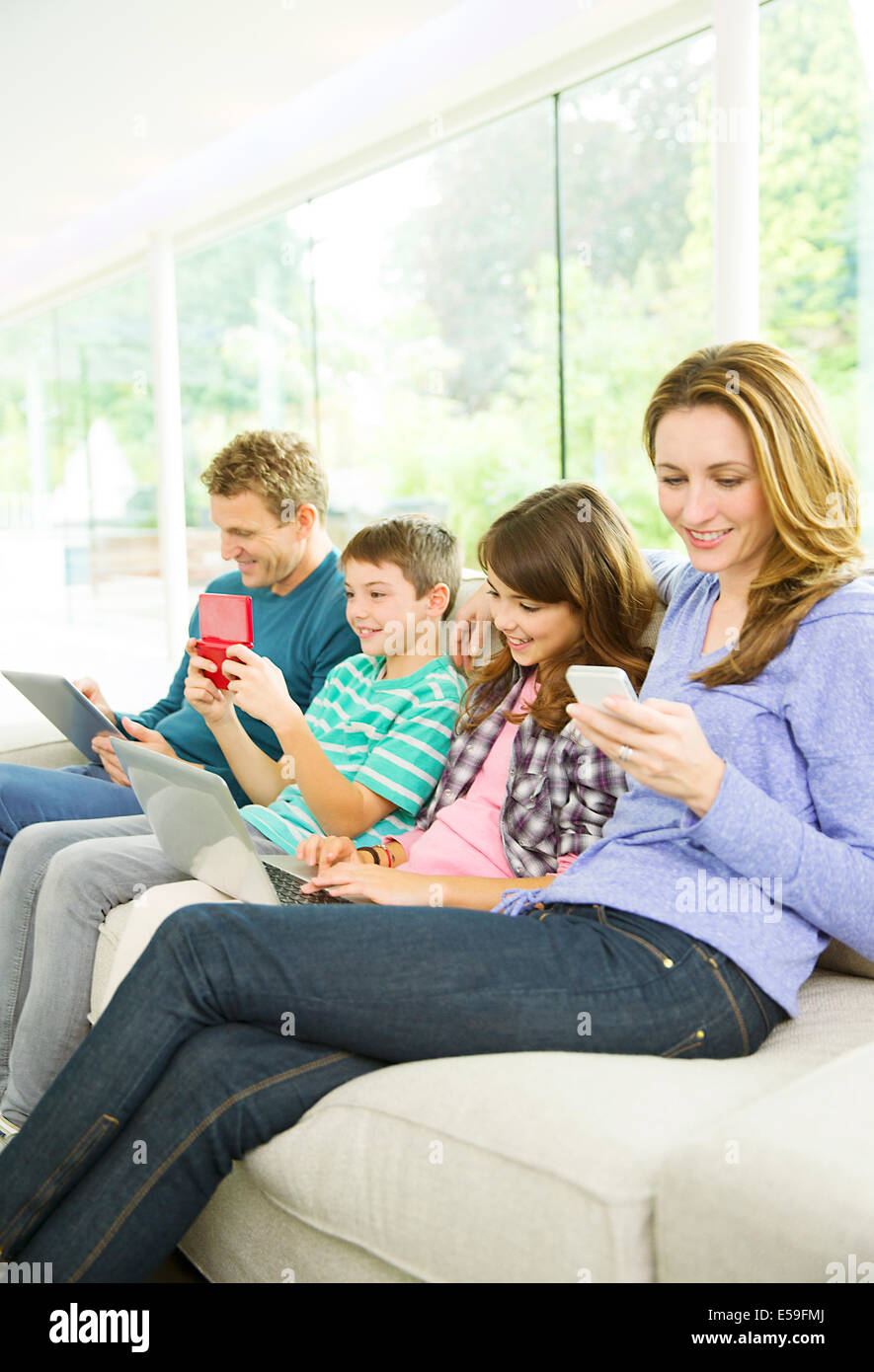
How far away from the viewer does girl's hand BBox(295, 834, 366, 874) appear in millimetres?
1721

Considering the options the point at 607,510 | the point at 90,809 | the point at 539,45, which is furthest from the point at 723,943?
the point at 539,45

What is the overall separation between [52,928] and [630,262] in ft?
11.9

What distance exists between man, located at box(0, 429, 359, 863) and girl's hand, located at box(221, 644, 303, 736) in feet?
1.20

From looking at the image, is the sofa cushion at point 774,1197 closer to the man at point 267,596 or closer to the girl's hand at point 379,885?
the girl's hand at point 379,885

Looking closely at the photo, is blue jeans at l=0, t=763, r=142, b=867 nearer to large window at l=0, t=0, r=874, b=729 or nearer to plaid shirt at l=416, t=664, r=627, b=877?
plaid shirt at l=416, t=664, r=627, b=877

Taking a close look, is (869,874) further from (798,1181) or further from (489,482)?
(489,482)

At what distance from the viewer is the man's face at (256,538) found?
2381 mm

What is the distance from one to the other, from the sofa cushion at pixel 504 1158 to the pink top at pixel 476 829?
0.49 meters

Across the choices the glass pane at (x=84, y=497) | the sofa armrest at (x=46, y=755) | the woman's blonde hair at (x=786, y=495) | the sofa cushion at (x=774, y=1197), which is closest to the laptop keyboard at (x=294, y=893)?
the woman's blonde hair at (x=786, y=495)

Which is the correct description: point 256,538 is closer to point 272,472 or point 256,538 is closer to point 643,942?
point 272,472

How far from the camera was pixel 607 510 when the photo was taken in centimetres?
181

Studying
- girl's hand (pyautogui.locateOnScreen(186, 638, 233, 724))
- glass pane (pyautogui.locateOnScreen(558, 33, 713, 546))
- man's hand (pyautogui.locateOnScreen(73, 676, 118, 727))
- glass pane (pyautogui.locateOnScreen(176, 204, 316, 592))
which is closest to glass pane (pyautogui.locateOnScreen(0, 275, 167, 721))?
glass pane (pyautogui.locateOnScreen(176, 204, 316, 592))

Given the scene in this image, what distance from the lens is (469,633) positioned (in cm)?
203
